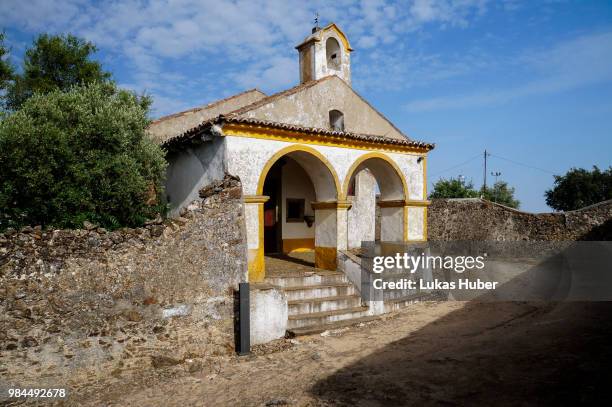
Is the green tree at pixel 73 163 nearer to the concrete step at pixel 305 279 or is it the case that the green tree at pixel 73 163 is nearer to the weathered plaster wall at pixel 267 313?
the concrete step at pixel 305 279

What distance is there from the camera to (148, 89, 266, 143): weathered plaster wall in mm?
13273

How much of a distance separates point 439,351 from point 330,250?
4492mm

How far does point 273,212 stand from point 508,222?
10.5m

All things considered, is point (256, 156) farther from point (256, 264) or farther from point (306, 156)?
point (256, 264)

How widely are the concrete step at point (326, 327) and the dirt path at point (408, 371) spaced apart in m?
0.18

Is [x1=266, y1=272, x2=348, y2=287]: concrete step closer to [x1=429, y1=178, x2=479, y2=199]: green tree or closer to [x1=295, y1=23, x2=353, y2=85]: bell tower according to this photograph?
[x1=295, y1=23, x2=353, y2=85]: bell tower

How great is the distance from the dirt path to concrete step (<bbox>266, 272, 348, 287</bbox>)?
1.69 meters

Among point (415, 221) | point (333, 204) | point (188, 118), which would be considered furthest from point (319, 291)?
point (188, 118)

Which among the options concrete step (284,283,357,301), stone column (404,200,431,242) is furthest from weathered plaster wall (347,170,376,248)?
concrete step (284,283,357,301)

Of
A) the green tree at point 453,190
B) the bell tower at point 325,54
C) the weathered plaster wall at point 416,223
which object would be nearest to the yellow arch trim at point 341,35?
the bell tower at point 325,54

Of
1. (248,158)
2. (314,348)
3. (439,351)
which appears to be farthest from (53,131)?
(439,351)

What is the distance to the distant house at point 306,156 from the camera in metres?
9.79

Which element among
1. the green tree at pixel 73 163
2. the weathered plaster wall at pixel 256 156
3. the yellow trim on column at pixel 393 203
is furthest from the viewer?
the yellow trim on column at pixel 393 203

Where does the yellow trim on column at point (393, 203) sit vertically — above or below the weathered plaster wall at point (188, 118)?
below
